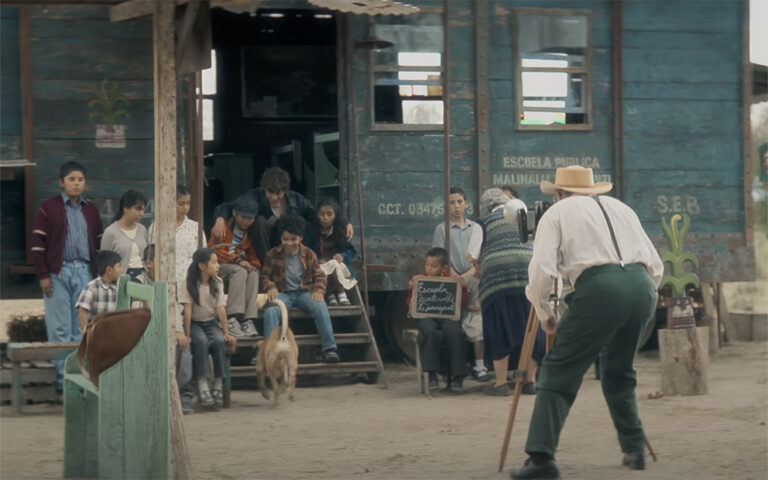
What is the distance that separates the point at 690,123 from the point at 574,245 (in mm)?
7671

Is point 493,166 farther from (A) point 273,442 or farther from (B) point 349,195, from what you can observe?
(A) point 273,442

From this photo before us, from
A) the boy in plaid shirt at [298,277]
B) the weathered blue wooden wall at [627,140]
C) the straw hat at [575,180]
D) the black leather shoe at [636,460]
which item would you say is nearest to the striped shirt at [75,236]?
the boy in plaid shirt at [298,277]

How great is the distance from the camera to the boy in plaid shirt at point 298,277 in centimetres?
1149

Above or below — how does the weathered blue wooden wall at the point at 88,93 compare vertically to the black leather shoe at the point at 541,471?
above

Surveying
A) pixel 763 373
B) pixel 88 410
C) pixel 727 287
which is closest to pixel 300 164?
pixel 763 373

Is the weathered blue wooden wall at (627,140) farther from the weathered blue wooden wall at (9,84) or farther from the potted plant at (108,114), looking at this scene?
the weathered blue wooden wall at (9,84)

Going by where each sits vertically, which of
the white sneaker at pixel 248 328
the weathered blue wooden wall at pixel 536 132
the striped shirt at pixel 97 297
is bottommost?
the white sneaker at pixel 248 328

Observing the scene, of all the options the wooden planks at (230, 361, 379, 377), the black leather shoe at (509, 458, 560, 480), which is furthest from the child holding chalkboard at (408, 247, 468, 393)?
the black leather shoe at (509, 458, 560, 480)

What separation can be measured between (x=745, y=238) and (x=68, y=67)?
24.4 ft

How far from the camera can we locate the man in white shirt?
265 inches

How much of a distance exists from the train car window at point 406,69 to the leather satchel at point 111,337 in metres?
6.72

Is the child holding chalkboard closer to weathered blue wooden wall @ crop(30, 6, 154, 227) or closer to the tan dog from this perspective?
the tan dog

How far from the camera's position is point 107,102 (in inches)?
472

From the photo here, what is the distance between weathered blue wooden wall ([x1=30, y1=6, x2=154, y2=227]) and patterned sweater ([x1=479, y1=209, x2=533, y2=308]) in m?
3.38
